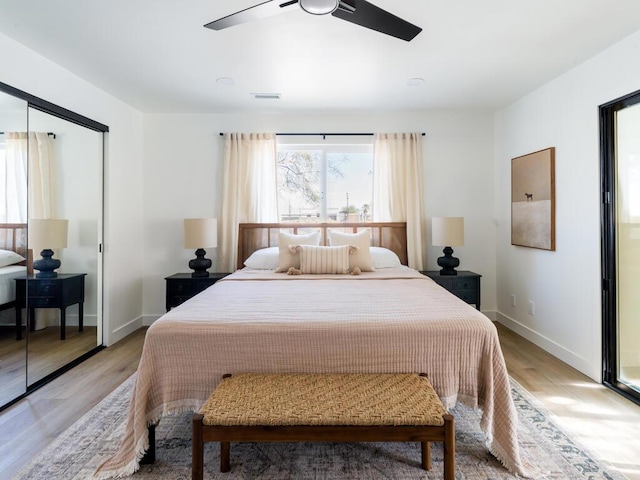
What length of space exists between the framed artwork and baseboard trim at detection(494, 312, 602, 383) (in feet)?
2.90

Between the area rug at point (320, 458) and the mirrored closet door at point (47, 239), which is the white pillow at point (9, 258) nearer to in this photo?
the mirrored closet door at point (47, 239)

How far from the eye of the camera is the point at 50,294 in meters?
2.94

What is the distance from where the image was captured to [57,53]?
8.88 ft

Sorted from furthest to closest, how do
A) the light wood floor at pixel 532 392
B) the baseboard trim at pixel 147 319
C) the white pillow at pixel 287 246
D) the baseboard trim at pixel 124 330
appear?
the baseboard trim at pixel 147 319 → the baseboard trim at pixel 124 330 → the white pillow at pixel 287 246 → the light wood floor at pixel 532 392

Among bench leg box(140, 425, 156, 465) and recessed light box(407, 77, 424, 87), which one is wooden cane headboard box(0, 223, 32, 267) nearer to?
bench leg box(140, 425, 156, 465)

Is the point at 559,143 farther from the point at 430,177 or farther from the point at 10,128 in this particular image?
the point at 10,128

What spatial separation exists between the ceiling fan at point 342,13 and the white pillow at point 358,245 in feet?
A: 6.71

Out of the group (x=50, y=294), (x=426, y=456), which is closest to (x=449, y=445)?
(x=426, y=456)

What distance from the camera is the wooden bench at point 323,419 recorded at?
4.77 feet

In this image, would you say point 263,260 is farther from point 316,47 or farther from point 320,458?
point 320,458

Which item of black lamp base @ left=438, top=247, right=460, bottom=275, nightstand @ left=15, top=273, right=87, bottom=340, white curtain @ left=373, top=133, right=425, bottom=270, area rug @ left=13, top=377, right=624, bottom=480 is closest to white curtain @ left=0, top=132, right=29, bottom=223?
nightstand @ left=15, top=273, right=87, bottom=340

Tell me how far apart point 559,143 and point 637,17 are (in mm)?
1110

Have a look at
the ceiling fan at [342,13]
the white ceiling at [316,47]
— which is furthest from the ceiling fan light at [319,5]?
the white ceiling at [316,47]

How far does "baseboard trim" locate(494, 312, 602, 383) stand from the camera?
283 cm
